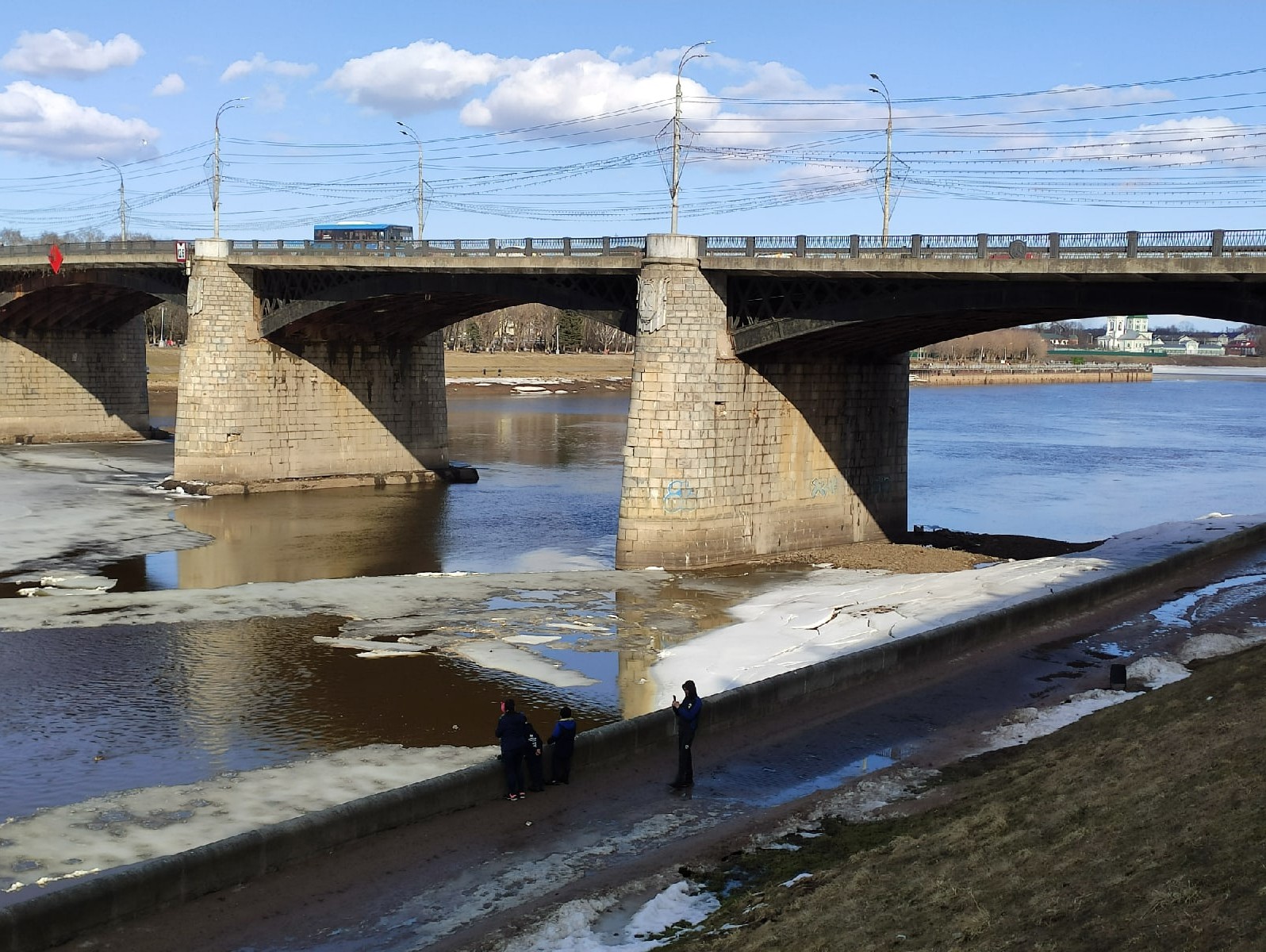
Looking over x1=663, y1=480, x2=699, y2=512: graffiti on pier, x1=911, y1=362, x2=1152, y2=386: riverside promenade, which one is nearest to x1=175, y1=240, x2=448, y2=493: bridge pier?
x1=663, y1=480, x2=699, y2=512: graffiti on pier

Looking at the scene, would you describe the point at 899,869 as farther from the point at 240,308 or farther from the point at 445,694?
the point at 240,308

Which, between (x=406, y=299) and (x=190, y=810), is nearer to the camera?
(x=190, y=810)

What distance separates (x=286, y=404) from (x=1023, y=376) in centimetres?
14086

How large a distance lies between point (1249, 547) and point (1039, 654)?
1355 cm

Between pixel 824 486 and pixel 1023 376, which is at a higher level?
pixel 1023 376

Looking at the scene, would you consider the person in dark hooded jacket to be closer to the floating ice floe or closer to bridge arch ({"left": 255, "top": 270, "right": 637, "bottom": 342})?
the floating ice floe

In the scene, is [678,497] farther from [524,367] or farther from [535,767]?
[524,367]

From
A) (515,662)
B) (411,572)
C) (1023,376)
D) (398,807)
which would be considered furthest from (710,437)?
(1023,376)

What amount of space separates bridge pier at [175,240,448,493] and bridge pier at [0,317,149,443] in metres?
20.7

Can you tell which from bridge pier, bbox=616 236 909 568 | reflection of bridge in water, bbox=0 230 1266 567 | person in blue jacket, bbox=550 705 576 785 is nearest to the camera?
person in blue jacket, bbox=550 705 576 785

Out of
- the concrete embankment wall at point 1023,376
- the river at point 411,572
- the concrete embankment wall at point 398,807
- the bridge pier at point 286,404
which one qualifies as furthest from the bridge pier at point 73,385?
the concrete embankment wall at point 1023,376

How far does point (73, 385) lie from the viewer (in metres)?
70.2

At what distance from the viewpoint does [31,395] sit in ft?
226

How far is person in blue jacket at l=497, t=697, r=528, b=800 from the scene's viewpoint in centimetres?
1529
